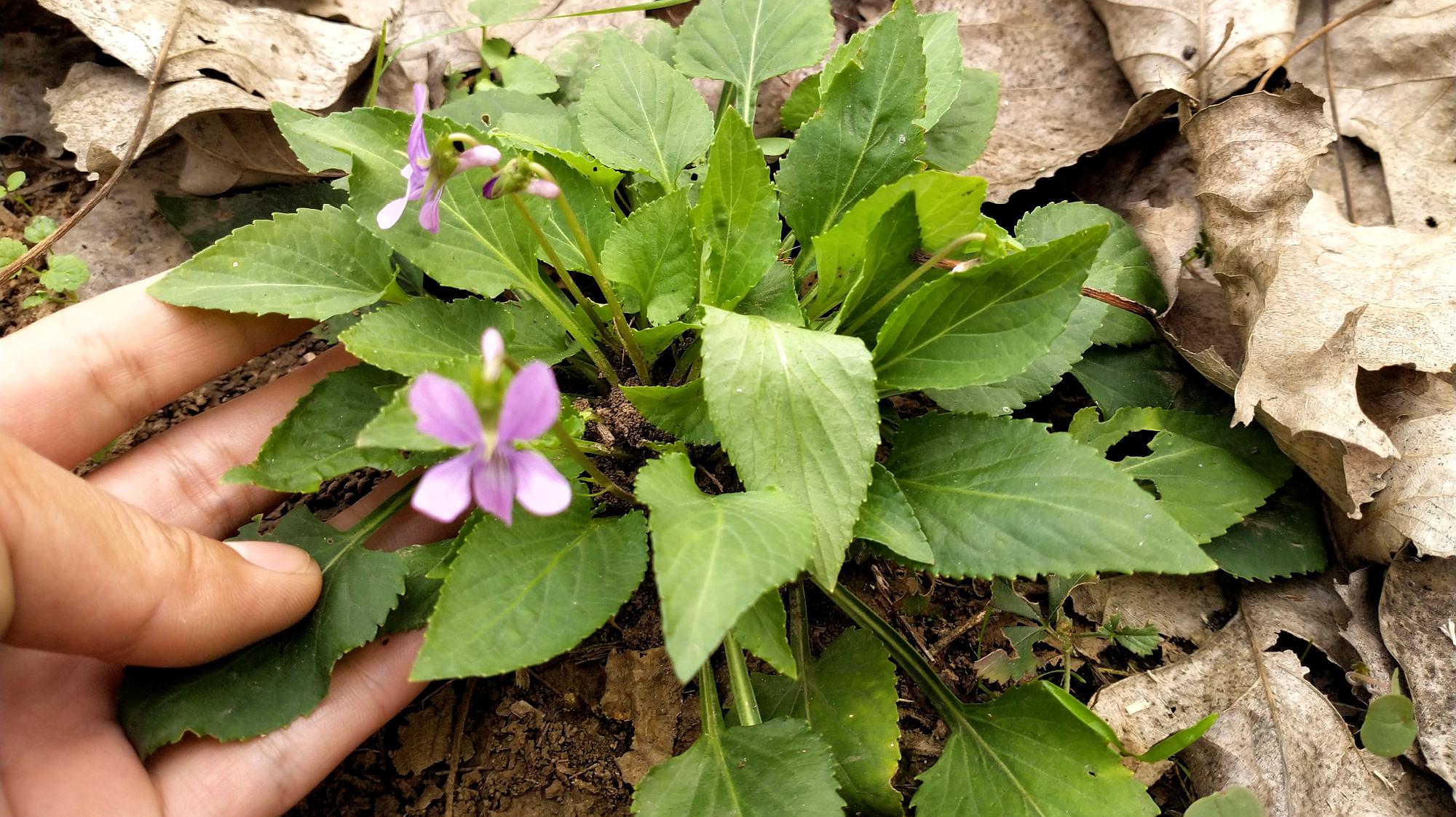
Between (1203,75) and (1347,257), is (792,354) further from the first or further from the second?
(1203,75)

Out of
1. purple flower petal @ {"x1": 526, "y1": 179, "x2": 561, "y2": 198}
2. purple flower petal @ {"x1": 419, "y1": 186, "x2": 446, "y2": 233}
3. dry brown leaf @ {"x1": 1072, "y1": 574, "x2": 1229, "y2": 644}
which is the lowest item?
dry brown leaf @ {"x1": 1072, "y1": 574, "x2": 1229, "y2": 644}

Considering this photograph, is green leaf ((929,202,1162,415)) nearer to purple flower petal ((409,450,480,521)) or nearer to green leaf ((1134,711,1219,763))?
green leaf ((1134,711,1219,763))

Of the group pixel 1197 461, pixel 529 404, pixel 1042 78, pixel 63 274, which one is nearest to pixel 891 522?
pixel 529 404

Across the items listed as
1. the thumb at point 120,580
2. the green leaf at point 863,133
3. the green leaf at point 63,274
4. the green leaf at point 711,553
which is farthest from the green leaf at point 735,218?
the green leaf at point 63,274

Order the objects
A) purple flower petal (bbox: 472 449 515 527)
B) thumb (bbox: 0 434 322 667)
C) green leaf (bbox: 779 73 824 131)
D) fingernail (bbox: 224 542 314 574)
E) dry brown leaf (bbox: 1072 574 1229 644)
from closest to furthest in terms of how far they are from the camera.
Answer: purple flower petal (bbox: 472 449 515 527)
thumb (bbox: 0 434 322 667)
fingernail (bbox: 224 542 314 574)
dry brown leaf (bbox: 1072 574 1229 644)
green leaf (bbox: 779 73 824 131)

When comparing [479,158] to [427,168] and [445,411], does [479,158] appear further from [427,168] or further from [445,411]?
[445,411]

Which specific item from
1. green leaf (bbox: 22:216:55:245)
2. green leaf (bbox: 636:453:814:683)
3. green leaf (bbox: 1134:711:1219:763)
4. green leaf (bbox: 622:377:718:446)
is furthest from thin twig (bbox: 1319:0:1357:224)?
green leaf (bbox: 22:216:55:245)

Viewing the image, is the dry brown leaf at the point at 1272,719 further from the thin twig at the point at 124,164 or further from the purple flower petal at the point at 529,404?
the thin twig at the point at 124,164
